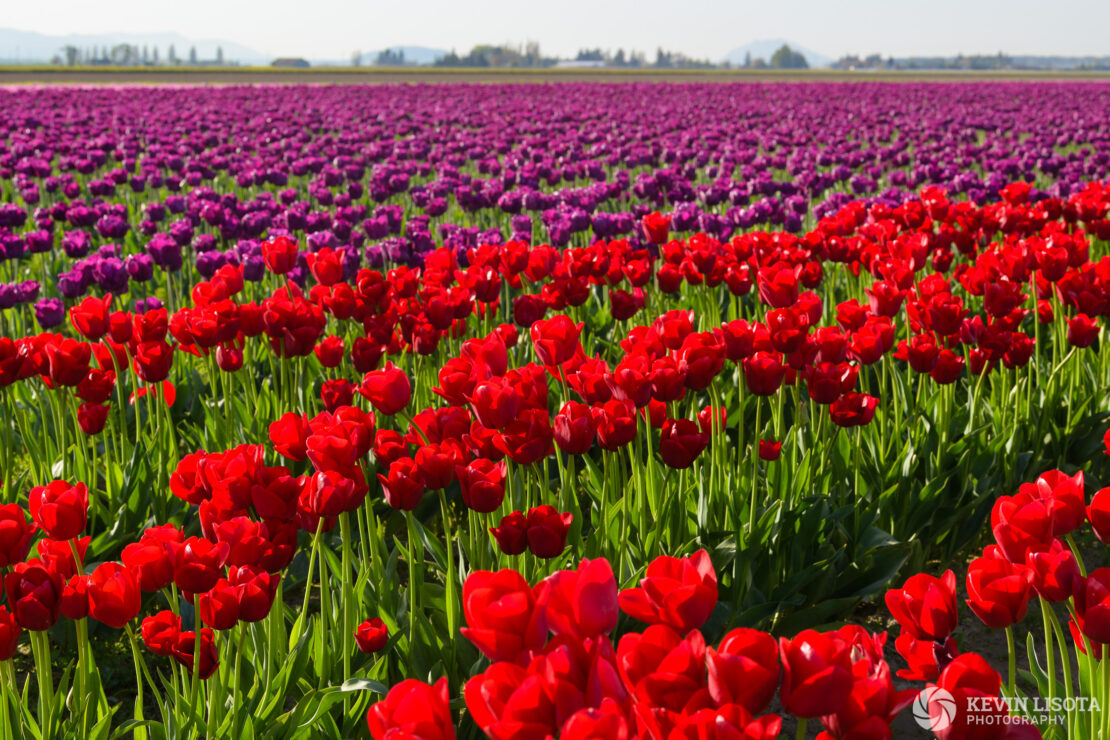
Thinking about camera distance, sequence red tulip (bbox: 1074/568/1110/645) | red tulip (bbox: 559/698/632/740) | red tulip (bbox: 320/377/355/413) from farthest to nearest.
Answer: red tulip (bbox: 320/377/355/413), red tulip (bbox: 1074/568/1110/645), red tulip (bbox: 559/698/632/740)

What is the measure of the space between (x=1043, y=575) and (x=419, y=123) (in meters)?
19.0

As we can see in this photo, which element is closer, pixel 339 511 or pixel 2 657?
pixel 2 657

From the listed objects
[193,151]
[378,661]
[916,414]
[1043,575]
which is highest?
[193,151]

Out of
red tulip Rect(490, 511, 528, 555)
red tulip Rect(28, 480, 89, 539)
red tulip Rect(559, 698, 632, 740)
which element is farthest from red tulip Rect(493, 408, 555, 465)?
red tulip Rect(559, 698, 632, 740)

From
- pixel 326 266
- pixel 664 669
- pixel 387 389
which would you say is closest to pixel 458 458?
pixel 387 389

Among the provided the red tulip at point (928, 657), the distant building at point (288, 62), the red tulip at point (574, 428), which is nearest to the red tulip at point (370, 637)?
the red tulip at point (574, 428)

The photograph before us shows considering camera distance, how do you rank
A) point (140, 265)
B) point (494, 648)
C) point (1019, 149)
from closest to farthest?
point (494, 648), point (140, 265), point (1019, 149)

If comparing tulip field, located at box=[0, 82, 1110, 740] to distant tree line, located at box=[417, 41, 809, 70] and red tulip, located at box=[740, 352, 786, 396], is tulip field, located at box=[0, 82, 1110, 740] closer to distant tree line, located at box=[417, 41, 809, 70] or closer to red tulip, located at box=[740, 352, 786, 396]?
red tulip, located at box=[740, 352, 786, 396]

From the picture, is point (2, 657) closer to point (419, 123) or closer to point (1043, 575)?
point (1043, 575)

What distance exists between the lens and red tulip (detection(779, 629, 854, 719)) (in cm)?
104

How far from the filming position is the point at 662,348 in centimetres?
250

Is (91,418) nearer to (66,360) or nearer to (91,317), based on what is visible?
(66,360)

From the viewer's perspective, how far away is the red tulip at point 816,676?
40.9 inches

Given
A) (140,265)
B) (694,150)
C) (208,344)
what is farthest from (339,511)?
(694,150)
